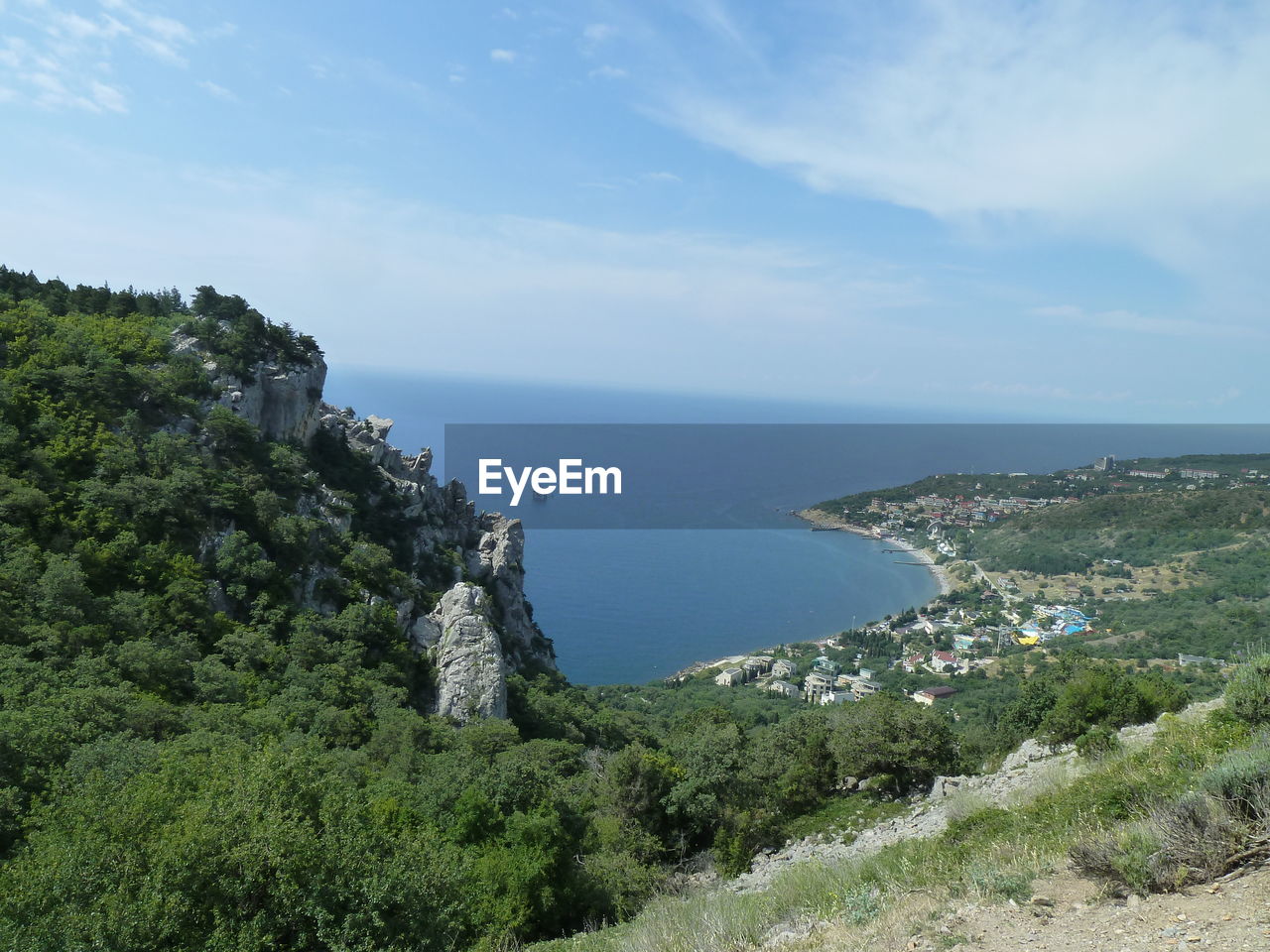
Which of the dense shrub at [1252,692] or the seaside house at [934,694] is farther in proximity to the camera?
the seaside house at [934,694]

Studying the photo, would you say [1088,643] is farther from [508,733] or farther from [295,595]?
[295,595]

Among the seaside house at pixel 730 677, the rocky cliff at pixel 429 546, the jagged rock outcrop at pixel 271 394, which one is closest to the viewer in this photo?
the rocky cliff at pixel 429 546

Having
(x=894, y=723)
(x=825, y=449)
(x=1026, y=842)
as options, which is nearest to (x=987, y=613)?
(x=894, y=723)

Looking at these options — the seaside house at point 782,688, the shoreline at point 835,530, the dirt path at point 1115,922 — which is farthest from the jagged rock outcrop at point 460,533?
the dirt path at point 1115,922

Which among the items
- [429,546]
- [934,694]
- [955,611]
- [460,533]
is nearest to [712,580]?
[955,611]

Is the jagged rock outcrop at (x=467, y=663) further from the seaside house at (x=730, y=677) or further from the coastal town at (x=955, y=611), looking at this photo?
the seaside house at (x=730, y=677)

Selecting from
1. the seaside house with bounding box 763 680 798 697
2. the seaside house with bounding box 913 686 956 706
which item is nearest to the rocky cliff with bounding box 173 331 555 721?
the seaside house with bounding box 763 680 798 697
